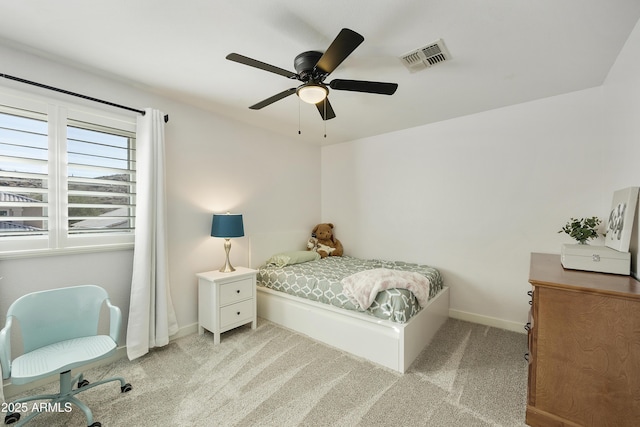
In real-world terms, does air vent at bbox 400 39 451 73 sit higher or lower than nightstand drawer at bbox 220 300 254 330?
higher

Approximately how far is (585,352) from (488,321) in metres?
1.76

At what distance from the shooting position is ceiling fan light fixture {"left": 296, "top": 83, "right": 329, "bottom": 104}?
1.83 metres

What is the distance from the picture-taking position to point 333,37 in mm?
1777

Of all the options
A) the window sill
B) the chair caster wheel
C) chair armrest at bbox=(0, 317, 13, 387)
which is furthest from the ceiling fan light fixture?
the chair caster wheel

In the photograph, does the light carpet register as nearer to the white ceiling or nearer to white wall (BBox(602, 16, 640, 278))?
white wall (BBox(602, 16, 640, 278))

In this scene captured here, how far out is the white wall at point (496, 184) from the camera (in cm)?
250

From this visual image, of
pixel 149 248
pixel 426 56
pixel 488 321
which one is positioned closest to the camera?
pixel 426 56

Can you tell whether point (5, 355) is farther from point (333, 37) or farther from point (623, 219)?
point (623, 219)

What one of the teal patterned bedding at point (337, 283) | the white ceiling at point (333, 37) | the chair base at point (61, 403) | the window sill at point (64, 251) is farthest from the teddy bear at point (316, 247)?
the chair base at point (61, 403)

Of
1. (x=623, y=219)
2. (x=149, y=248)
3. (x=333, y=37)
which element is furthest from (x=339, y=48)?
(x=149, y=248)

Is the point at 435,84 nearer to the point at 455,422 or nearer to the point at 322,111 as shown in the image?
the point at 322,111

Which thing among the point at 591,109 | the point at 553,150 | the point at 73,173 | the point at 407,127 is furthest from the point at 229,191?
the point at 591,109

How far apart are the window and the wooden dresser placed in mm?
3184

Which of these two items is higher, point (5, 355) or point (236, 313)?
point (5, 355)
